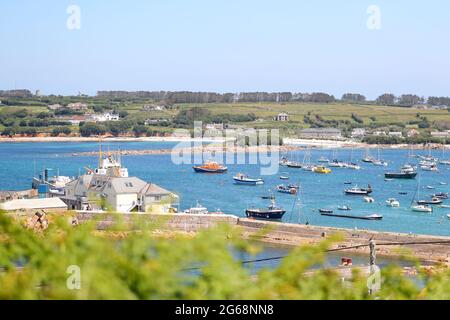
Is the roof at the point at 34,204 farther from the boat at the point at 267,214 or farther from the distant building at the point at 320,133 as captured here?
the distant building at the point at 320,133

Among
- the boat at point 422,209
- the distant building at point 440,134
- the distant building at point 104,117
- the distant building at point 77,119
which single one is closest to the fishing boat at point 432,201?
the boat at point 422,209

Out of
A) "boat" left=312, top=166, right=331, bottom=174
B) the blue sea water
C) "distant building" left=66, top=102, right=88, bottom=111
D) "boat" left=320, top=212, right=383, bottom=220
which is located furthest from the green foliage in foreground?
"distant building" left=66, top=102, right=88, bottom=111

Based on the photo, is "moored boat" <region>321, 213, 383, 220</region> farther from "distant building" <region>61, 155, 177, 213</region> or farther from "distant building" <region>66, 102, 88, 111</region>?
"distant building" <region>66, 102, 88, 111</region>

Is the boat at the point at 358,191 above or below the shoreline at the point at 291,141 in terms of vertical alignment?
above

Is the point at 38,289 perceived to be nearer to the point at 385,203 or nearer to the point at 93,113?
the point at 385,203

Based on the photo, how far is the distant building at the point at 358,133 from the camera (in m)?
51.2

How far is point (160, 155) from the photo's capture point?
41.9m

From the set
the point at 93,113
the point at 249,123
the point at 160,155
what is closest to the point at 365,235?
the point at 160,155

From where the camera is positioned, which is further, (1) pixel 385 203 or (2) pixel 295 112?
(2) pixel 295 112

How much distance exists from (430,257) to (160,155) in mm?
30090

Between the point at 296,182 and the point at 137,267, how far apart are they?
2558 cm

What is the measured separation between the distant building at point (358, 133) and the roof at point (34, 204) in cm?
3751

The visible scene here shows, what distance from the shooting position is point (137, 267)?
191cm

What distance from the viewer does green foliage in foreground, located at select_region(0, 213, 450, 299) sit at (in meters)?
1.88
